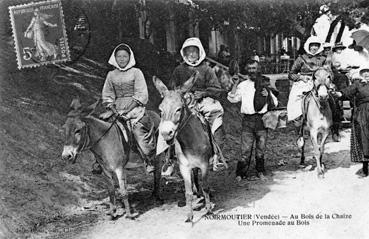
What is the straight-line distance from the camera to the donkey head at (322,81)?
562 cm

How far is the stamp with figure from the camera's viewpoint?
17.3ft

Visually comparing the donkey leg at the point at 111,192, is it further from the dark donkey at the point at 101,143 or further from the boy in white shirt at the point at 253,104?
the boy in white shirt at the point at 253,104

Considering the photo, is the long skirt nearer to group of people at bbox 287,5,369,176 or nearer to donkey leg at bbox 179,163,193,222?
group of people at bbox 287,5,369,176

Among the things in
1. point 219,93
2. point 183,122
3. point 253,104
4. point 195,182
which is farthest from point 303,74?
point 183,122

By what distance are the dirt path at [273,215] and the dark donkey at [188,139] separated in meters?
0.29

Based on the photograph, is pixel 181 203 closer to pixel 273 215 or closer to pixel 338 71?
pixel 273 215

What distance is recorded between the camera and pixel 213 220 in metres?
4.86

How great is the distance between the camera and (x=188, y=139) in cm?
466

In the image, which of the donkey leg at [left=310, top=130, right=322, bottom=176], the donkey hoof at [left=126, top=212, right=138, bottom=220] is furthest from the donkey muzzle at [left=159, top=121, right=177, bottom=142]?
the donkey leg at [left=310, top=130, right=322, bottom=176]

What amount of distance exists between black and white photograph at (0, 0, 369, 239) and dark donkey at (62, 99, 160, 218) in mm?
15

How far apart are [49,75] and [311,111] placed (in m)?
4.10

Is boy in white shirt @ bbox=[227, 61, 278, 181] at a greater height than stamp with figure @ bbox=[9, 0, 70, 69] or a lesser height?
lesser

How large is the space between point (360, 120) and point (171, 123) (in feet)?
9.56

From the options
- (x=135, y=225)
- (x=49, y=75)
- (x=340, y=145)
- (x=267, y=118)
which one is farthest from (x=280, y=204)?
(x=49, y=75)
